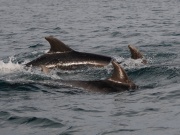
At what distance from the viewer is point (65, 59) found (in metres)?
16.2

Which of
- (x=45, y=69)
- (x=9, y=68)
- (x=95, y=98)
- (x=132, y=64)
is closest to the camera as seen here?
(x=95, y=98)

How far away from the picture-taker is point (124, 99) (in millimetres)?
11383

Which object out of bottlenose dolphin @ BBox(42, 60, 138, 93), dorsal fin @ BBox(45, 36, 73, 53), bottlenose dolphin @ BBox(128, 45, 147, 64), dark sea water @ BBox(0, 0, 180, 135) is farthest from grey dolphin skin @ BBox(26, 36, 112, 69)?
bottlenose dolphin @ BBox(42, 60, 138, 93)

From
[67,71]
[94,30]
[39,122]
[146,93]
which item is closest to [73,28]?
[94,30]

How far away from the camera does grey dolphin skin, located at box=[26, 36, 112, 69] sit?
52.3 feet

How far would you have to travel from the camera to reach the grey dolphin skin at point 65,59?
1593 cm

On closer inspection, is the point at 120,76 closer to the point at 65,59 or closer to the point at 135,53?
the point at 65,59

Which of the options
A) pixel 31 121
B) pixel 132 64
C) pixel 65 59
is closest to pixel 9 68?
pixel 65 59

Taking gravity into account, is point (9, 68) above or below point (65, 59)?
below

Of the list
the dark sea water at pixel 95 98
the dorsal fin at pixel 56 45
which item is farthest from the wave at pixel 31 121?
the dorsal fin at pixel 56 45

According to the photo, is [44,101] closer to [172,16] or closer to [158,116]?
[158,116]

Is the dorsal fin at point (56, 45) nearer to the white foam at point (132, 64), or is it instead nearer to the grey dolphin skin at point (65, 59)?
the grey dolphin skin at point (65, 59)

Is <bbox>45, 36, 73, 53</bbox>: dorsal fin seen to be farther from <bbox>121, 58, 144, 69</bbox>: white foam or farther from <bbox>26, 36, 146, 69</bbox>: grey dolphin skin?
<bbox>121, 58, 144, 69</bbox>: white foam

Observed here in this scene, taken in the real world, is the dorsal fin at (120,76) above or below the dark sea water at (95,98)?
above
